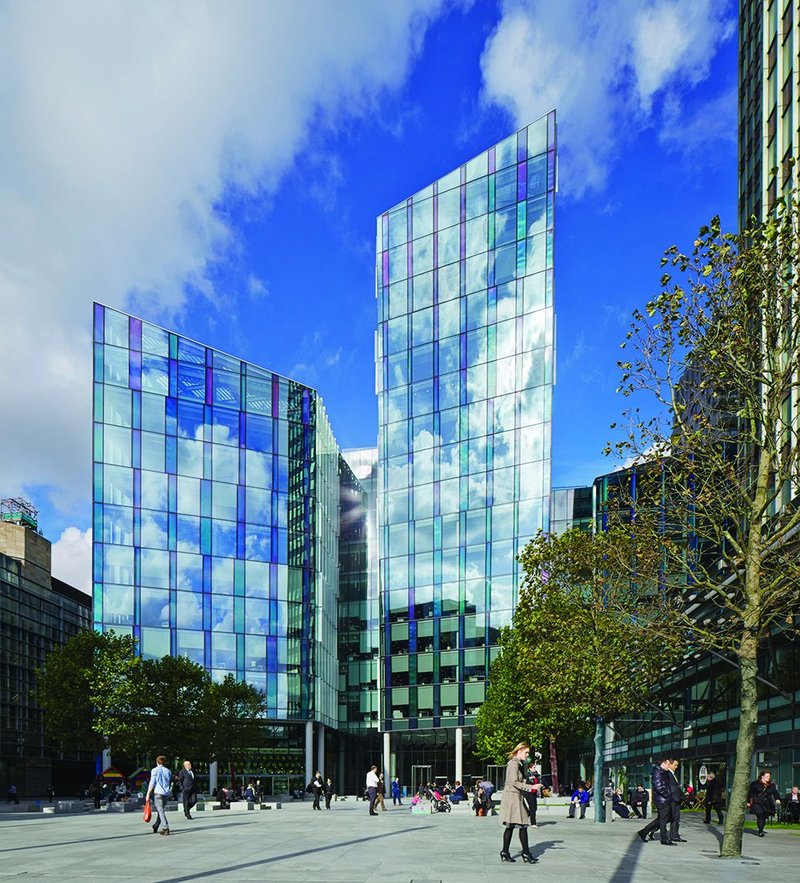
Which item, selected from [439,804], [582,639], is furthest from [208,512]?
[582,639]

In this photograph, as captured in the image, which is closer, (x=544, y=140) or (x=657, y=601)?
(x=657, y=601)

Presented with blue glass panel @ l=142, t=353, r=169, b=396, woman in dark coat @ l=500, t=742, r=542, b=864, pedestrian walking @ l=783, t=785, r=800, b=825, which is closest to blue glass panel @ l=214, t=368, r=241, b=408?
blue glass panel @ l=142, t=353, r=169, b=396

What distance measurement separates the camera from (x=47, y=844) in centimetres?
2297

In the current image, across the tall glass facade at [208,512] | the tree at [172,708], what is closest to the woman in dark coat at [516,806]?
the tree at [172,708]

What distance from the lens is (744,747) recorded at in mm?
19938

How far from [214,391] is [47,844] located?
5969cm

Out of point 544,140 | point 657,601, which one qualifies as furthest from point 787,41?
point 544,140

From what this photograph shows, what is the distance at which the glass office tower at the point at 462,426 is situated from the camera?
264 ft

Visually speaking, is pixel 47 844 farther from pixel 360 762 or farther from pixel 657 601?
pixel 360 762

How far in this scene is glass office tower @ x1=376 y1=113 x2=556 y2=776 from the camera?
80.5m

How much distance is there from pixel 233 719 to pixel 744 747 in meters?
52.2

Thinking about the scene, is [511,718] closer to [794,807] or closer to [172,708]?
[172,708]

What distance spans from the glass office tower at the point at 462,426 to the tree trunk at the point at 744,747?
2281 inches

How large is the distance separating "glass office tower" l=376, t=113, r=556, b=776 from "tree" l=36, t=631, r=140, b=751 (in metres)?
32.2
